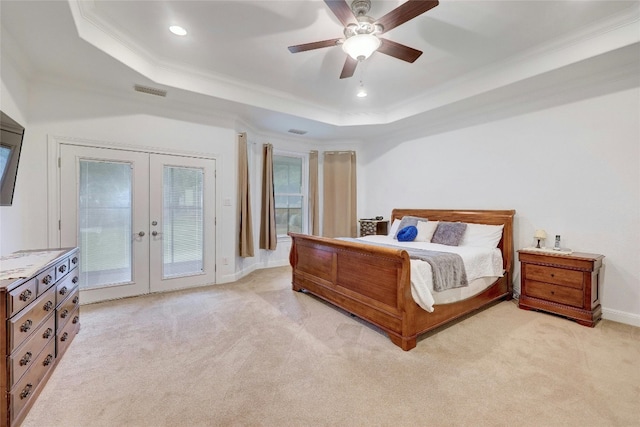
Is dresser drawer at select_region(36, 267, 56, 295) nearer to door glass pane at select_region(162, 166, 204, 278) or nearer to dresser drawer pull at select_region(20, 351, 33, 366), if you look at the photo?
dresser drawer pull at select_region(20, 351, 33, 366)

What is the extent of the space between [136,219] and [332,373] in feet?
10.4

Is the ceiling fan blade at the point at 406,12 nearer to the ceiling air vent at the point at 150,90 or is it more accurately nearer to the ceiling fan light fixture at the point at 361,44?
the ceiling fan light fixture at the point at 361,44

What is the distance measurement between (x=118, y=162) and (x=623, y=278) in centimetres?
594

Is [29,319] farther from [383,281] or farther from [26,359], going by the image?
[383,281]

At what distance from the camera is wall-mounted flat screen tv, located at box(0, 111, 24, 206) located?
2279mm

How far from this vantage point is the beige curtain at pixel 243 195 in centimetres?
468

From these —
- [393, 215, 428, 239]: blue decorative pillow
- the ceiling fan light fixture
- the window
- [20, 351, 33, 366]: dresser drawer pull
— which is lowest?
[20, 351, 33, 366]: dresser drawer pull

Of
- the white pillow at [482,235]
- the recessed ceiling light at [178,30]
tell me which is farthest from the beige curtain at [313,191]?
the recessed ceiling light at [178,30]

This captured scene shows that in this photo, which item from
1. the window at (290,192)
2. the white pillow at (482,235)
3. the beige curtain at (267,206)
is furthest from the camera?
the window at (290,192)

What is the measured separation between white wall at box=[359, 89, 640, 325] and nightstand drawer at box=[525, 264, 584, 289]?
0.47 meters

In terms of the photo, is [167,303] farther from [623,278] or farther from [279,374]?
[623,278]

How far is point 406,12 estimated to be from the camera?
80.7 inches

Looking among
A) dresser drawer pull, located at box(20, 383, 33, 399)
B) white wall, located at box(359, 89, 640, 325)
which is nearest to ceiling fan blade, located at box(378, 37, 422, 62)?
white wall, located at box(359, 89, 640, 325)

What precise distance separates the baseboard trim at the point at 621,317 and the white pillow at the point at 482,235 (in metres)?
1.21
